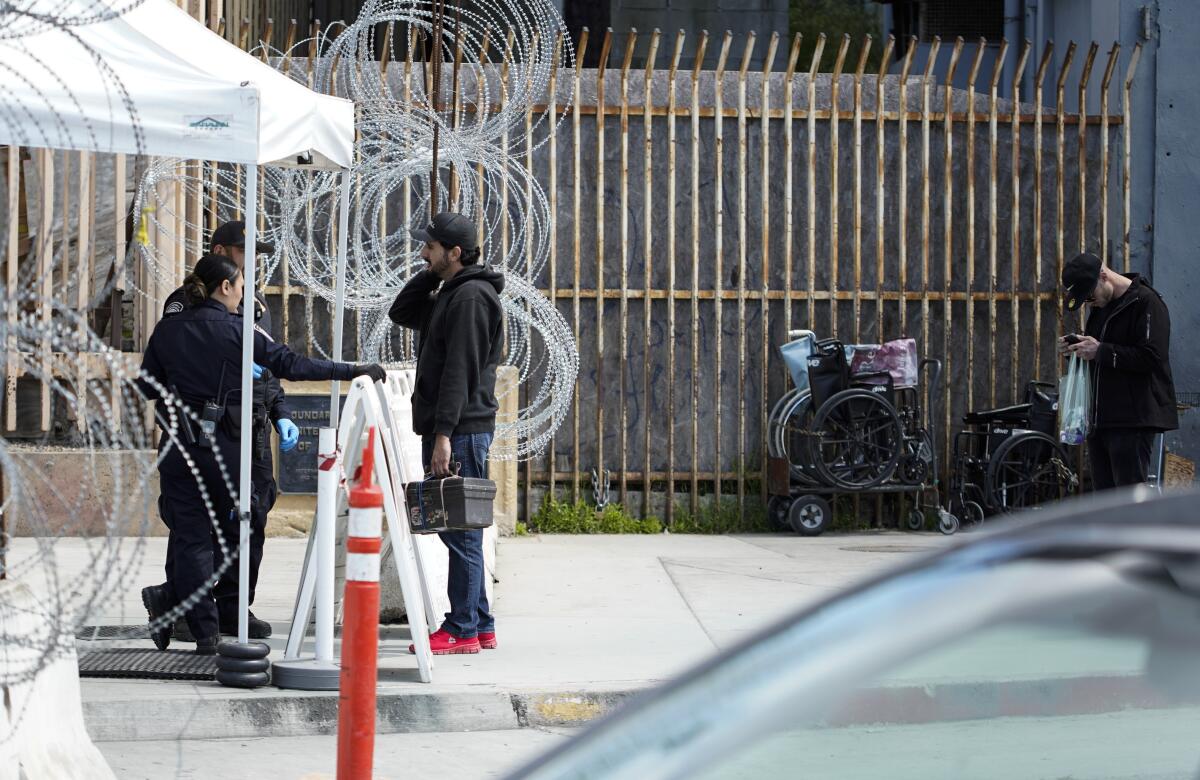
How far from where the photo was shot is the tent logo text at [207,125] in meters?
6.38

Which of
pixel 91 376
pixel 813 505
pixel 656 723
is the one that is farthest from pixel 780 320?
pixel 656 723

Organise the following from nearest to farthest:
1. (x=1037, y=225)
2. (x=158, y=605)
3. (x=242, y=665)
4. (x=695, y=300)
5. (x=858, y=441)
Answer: (x=242, y=665)
(x=158, y=605)
(x=858, y=441)
(x=695, y=300)
(x=1037, y=225)

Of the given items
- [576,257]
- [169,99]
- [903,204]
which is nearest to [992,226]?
[903,204]

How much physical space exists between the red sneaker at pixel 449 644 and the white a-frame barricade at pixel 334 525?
271 mm

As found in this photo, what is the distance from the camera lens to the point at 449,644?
748 centimetres

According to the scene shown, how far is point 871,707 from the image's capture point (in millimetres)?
1682

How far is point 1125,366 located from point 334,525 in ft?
15.8

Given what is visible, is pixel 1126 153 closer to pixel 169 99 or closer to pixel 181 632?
pixel 181 632

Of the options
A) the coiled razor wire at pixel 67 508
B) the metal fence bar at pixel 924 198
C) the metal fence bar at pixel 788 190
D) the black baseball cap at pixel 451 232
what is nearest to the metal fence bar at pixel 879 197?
the metal fence bar at pixel 924 198

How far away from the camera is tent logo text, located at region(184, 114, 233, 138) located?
6.38 metres

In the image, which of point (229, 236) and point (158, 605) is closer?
point (158, 605)

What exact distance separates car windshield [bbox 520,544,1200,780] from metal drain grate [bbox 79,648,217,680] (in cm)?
543

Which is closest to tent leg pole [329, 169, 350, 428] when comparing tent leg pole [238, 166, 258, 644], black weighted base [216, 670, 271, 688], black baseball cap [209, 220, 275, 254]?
black baseball cap [209, 220, 275, 254]

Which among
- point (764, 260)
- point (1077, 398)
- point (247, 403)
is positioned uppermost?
point (764, 260)
